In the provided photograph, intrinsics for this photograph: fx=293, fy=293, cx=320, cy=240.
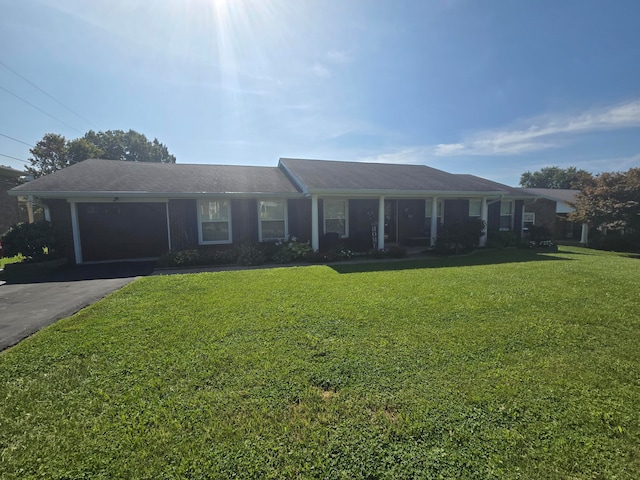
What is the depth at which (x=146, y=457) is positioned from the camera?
1.99 m

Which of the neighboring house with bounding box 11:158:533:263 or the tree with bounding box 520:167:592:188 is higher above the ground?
the tree with bounding box 520:167:592:188

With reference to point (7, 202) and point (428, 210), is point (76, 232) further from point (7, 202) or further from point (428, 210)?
point (428, 210)

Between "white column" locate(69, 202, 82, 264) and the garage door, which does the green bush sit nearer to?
"white column" locate(69, 202, 82, 264)

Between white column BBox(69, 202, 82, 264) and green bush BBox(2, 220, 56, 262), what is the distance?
559 millimetres

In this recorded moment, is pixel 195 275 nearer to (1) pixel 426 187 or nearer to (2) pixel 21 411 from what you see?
(2) pixel 21 411

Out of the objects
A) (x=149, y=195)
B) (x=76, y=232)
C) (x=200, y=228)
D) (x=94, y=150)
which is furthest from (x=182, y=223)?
(x=94, y=150)

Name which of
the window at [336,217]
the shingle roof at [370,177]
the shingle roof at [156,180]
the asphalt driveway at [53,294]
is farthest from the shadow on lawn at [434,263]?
the asphalt driveway at [53,294]

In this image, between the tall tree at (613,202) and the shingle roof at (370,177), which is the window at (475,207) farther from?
the tall tree at (613,202)

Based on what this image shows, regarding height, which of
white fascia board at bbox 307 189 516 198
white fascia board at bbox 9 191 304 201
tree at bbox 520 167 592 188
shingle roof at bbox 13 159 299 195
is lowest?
white fascia board at bbox 9 191 304 201

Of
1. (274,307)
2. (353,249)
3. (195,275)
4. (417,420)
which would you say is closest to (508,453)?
(417,420)

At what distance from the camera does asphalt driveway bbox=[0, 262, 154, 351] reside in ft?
14.7

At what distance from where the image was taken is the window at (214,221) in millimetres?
11117

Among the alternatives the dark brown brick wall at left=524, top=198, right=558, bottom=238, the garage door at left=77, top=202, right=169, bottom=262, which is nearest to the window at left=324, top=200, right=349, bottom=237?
the garage door at left=77, top=202, right=169, bottom=262

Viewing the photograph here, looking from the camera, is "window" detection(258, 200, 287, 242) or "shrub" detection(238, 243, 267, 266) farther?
"window" detection(258, 200, 287, 242)
